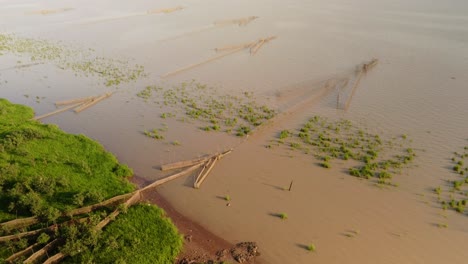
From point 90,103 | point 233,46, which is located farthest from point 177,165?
point 233,46

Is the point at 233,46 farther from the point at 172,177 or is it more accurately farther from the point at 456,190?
the point at 456,190

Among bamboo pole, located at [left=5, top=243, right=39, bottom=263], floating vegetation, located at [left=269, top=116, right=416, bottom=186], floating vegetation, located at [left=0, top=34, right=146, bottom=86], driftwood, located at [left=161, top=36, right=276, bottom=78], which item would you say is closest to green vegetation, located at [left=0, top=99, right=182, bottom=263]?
bamboo pole, located at [left=5, top=243, right=39, bottom=263]

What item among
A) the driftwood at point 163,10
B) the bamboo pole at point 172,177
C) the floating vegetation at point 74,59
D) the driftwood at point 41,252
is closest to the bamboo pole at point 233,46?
the floating vegetation at point 74,59

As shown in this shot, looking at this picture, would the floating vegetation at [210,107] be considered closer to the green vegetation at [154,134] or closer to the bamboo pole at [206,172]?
the green vegetation at [154,134]

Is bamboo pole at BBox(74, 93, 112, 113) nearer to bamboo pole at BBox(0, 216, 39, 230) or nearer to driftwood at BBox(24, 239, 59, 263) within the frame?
bamboo pole at BBox(0, 216, 39, 230)

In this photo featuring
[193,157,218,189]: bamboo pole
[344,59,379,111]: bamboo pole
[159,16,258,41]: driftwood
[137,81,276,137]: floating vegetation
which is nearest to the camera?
[193,157,218,189]: bamboo pole
